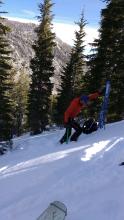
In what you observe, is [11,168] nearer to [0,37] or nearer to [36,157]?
[36,157]

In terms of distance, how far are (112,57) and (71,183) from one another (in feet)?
67.3

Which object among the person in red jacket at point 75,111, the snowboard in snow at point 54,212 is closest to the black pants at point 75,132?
the person in red jacket at point 75,111

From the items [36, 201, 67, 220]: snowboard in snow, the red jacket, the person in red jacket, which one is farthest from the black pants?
[36, 201, 67, 220]: snowboard in snow

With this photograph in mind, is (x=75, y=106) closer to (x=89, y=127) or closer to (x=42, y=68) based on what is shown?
(x=89, y=127)

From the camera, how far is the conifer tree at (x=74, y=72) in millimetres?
45031

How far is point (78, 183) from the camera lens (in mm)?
10633

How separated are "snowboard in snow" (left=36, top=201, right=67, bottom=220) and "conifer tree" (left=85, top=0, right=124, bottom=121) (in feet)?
65.7

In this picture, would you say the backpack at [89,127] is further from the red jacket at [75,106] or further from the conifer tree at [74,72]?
the conifer tree at [74,72]

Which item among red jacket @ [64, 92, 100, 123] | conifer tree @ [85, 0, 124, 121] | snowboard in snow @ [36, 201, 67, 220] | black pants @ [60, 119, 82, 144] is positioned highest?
conifer tree @ [85, 0, 124, 121]

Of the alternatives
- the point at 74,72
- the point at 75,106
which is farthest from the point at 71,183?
the point at 74,72

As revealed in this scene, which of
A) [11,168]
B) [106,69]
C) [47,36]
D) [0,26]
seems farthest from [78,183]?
[47,36]

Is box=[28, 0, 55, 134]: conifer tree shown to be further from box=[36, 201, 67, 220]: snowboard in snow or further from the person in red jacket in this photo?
box=[36, 201, 67, 220]: snowboard in snow

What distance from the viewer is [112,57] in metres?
30.0

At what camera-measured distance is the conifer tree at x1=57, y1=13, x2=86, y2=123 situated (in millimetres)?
45031
